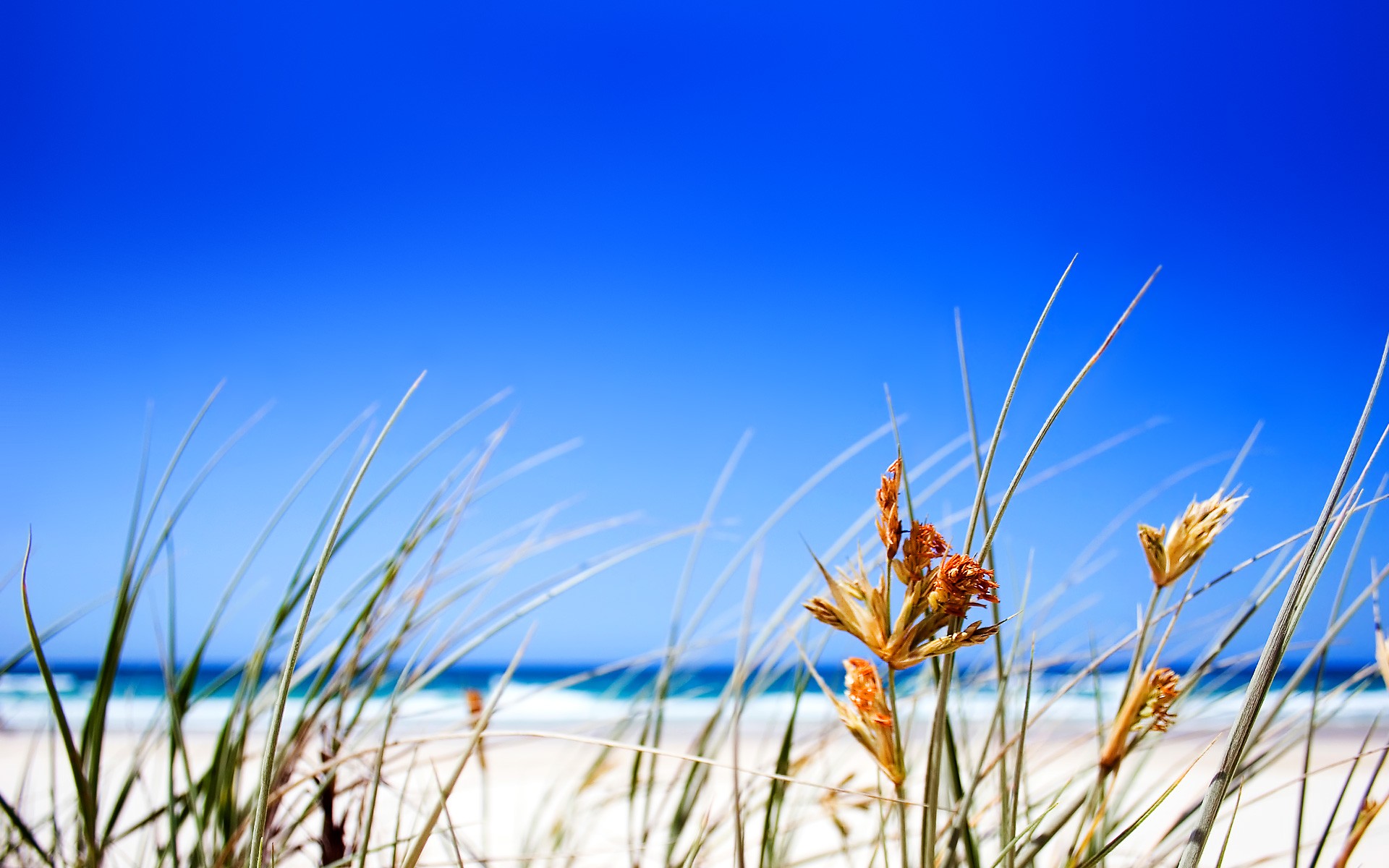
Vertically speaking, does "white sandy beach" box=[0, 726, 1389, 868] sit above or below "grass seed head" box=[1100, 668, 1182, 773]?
below

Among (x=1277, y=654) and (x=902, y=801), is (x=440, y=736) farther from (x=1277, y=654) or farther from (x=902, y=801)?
(x=1277, y=654)

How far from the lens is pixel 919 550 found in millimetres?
365

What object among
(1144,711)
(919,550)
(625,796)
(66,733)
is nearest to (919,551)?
(919,550)

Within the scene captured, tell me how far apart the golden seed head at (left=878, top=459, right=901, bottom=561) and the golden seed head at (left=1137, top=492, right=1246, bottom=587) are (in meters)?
0.18

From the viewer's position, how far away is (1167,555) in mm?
440

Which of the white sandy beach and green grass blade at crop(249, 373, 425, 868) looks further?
the white sandy beach

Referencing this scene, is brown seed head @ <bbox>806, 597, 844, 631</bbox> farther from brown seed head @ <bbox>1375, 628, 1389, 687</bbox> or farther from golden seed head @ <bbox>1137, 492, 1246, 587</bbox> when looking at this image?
brown seed head @ <bbox>1375, 628, 1389, 687</bbox>

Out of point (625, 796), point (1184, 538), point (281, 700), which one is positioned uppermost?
point (1184, 538)

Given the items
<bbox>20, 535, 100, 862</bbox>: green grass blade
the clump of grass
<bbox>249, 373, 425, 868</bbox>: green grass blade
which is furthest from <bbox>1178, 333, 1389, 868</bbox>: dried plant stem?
<bbox>20, 535, 100, 862</bbox>: green grass blade

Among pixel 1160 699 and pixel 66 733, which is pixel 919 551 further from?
pixel 66 733

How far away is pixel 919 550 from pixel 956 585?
0.02 metres

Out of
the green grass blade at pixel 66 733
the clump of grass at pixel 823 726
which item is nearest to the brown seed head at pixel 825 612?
the clump of grass at pixel 823 726

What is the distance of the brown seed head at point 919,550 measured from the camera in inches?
14.4

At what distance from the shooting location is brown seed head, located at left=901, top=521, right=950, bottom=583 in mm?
365
